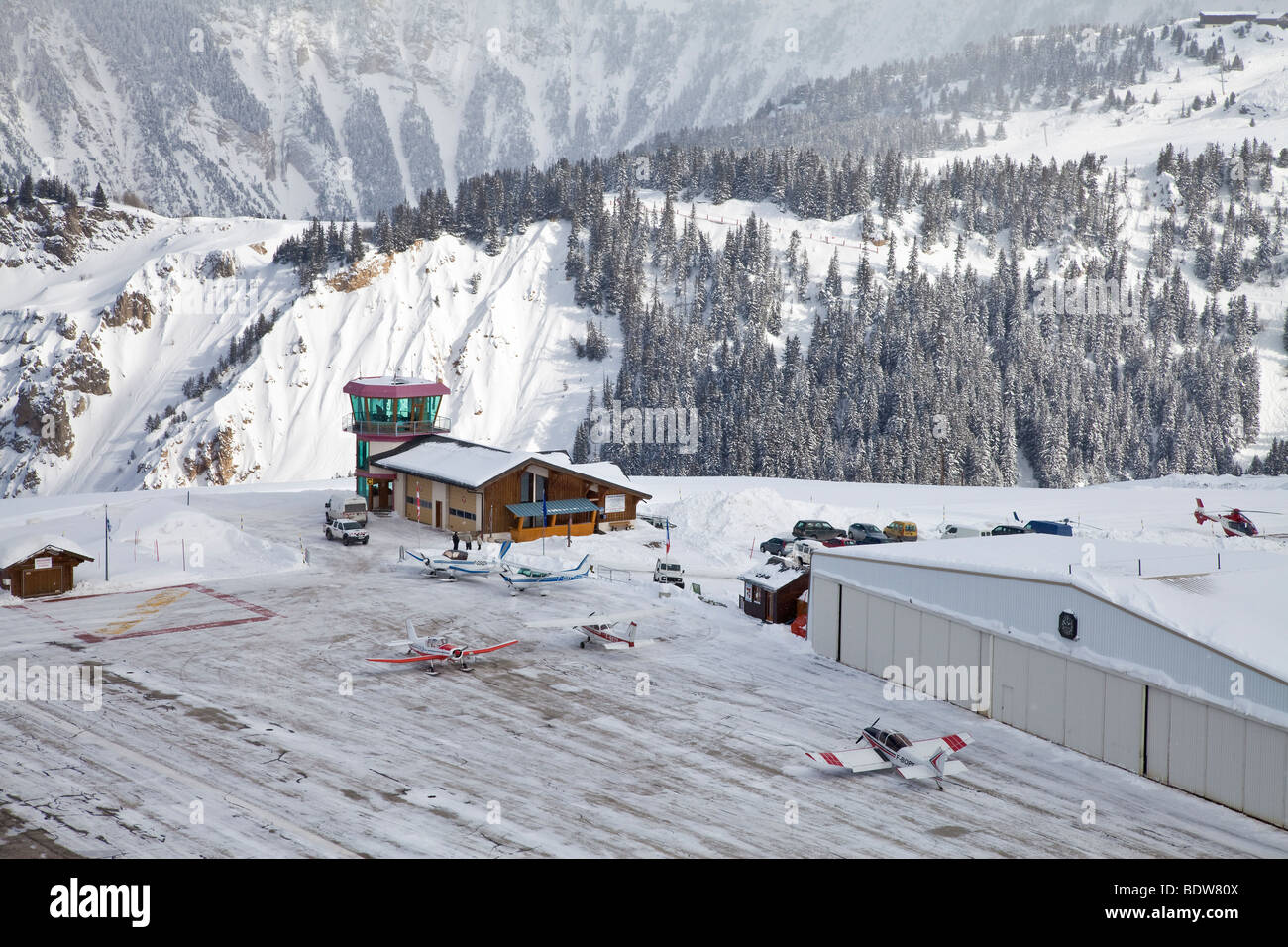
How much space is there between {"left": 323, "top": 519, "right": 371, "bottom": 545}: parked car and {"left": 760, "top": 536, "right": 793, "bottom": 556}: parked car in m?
22.0

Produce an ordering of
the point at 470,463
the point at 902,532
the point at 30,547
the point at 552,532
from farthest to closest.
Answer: the point at 470,463 < the point at 552,532 < the point at 902,532 < the point at 30,547

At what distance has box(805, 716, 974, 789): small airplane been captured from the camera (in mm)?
30953

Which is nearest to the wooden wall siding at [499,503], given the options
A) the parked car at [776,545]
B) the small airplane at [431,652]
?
the parked car at [776,545]

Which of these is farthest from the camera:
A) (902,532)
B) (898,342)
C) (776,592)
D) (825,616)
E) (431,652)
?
(898,342)

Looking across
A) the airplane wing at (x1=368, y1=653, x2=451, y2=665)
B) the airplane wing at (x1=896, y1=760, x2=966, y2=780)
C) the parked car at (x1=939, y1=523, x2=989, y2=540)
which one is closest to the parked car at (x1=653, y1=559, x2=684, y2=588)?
the airplane wing at (x1=368, y1=653, x2=451, y2=665)

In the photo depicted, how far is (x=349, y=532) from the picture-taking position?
207 feet

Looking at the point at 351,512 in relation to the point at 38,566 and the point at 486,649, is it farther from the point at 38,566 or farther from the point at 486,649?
the point at 486,649

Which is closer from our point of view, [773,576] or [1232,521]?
[773,576]

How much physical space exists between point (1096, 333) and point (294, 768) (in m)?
168

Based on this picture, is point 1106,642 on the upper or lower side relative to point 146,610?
upper

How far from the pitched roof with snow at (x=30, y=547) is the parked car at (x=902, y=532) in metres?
41.2

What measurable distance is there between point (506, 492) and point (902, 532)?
22.5 metres

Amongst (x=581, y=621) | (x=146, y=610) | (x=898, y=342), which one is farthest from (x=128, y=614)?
(x=898, y=342)
